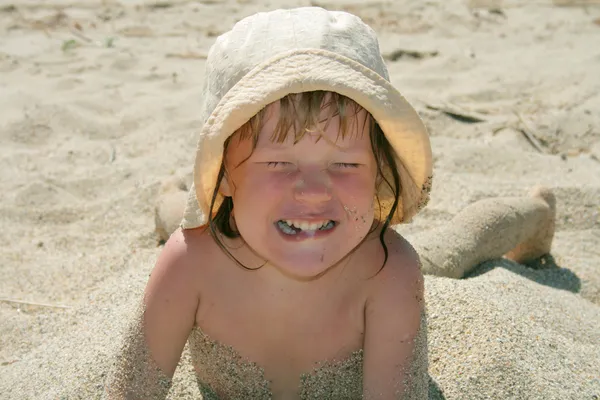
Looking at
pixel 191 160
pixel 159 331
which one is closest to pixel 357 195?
pixel 159 331

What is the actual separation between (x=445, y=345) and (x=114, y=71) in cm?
342

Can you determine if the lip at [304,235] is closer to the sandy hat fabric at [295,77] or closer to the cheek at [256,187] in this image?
the cheek at [256,187]

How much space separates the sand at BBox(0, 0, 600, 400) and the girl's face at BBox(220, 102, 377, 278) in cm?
60

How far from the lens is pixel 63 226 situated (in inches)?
120

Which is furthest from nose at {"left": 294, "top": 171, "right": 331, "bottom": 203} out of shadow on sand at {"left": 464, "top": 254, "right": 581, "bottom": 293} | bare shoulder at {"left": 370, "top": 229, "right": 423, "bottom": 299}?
shadow on sand at {"left": 464, "top": 254, "right": 581, "bottom": 293}

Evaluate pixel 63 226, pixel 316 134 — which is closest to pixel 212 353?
pixel 316 134

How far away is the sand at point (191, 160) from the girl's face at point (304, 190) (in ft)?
1.97

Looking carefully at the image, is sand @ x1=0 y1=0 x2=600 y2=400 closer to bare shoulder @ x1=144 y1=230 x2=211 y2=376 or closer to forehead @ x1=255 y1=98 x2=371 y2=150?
bare shoulder @ x1=144 y1=230 x2=211 y2=376

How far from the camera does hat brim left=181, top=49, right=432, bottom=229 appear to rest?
4.91 ft

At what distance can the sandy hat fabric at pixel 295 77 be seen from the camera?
59.3 inches

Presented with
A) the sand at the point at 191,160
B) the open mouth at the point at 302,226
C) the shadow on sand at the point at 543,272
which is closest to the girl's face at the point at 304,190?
the open mouth at the point at 302,226

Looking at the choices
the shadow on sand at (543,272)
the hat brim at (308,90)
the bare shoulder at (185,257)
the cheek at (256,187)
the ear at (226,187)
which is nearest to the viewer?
the hat brim at (308,90)

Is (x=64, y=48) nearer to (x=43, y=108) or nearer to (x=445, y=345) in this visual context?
(x=43, y=108)

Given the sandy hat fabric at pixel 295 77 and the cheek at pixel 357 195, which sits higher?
the sandy hat fabric at pixel 295 77
